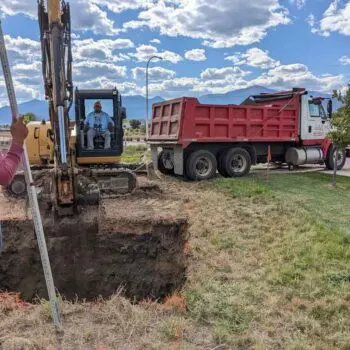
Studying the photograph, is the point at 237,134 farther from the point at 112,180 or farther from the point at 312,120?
the point at 112,180

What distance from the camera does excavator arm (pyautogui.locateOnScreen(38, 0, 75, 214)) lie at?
8422mm

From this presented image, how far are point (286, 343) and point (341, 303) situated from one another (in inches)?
45.4

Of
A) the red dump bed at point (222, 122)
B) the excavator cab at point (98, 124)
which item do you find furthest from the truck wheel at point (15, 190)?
the red dump bed at point (222, 122)

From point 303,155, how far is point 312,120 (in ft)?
4.36

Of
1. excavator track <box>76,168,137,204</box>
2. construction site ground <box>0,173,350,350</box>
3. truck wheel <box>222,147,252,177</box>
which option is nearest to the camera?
construction site ground <box>0,173,350,350</box>

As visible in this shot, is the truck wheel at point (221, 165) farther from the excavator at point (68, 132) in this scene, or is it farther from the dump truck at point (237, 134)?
the excavator at point (68, 132)

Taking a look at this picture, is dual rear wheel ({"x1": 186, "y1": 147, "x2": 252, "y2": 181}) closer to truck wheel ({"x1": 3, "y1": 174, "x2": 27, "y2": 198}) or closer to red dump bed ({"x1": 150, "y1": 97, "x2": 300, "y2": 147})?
red dump bed ({"x1": 150, "y1": 97, "x2": 300, "y2": 147})

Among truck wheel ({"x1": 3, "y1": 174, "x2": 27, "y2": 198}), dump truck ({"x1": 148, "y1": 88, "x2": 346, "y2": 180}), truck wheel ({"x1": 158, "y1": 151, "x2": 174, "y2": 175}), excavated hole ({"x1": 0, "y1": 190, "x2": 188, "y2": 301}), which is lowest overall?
excavated hole ({"x1": 0, "y1": 190, "x2": 188, "y2": 301})

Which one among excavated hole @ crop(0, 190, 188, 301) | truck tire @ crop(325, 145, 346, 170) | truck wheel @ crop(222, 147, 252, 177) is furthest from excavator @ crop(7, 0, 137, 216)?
truck tire @ crop(325, 145, 346, 170)

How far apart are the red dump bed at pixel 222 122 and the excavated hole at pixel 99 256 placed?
5.25 meters

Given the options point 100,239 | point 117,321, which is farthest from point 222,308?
point 100,239

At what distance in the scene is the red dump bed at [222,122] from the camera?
1428 centimetres

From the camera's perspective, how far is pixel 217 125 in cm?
1484

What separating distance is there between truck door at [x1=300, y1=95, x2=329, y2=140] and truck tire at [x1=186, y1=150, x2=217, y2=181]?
432 cm
